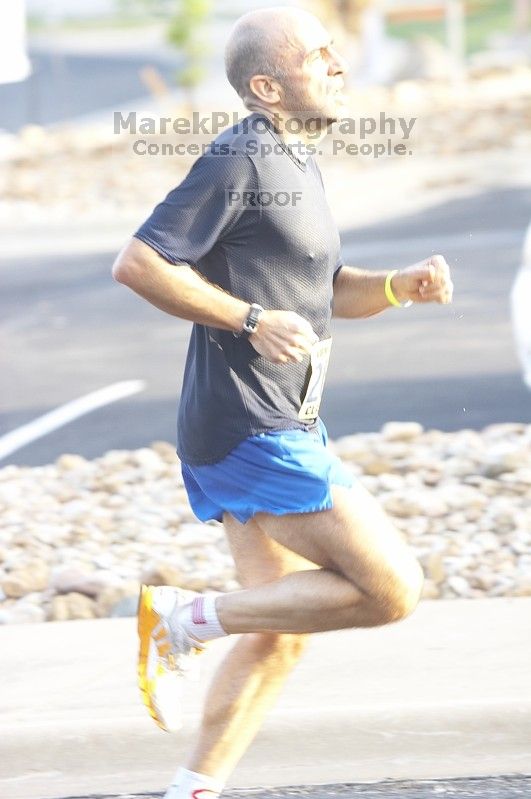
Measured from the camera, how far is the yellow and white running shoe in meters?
3.44

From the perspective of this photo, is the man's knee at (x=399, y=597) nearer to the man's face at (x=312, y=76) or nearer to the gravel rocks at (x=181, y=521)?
the man's face at (x=312, y=76)

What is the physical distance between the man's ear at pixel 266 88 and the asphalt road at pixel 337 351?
449 centimetres

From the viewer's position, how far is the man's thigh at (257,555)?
3.41m

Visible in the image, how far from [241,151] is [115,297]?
9091 mm

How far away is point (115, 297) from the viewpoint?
1223 centimetres

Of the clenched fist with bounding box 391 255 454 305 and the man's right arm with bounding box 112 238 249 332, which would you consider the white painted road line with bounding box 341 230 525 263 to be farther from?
the man's right arm with bounding box 112 238 249 332

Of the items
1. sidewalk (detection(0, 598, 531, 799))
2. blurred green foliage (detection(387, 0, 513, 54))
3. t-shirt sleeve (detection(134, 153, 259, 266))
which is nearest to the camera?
t-shirt sleeve (detection(134, 153, 259, 266))

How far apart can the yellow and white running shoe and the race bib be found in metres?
0.50

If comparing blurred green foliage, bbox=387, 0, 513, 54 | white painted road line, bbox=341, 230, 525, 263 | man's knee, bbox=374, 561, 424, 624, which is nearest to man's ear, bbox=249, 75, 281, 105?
man's knee, bbox=374, 561, 424, 624

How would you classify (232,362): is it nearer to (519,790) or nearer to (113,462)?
(519,790)

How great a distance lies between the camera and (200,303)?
3.18 m

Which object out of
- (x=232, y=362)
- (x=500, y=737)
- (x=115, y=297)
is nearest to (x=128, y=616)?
(x=500, y=737)

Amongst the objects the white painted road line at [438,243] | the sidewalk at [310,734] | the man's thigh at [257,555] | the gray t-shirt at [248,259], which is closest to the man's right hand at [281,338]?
the gray t-shirt at [248,259]

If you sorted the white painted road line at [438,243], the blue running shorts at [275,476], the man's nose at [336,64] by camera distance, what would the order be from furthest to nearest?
the white painted road line at [438,243] → the man's nose at [336,64] → the blue running shorts at [275,476]
